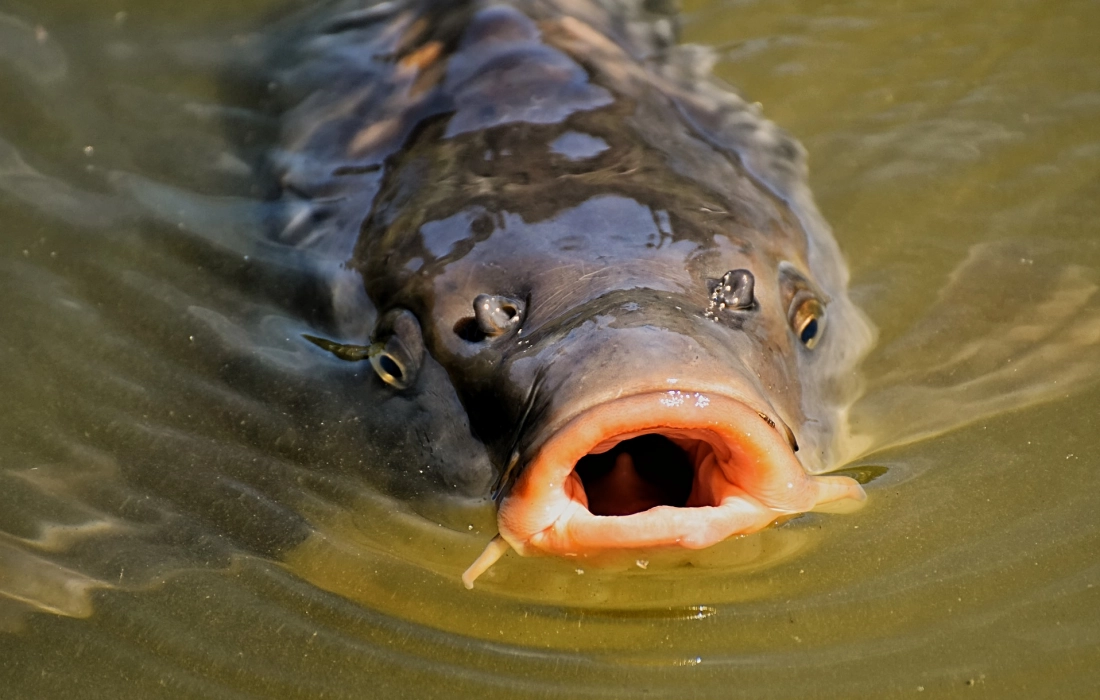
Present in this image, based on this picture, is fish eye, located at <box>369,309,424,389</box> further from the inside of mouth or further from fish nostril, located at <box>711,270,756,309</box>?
fish nostril, located at <box>711,270,756,309</box>

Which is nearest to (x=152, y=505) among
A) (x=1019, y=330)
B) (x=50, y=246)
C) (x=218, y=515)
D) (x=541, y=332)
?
(x=218, y=515)

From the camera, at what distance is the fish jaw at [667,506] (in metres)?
2.25

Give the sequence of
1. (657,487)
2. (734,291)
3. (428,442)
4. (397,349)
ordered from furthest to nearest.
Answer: (397,349) → (428,442) → (734,291) → (657,487)

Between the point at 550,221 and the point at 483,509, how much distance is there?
741 mm

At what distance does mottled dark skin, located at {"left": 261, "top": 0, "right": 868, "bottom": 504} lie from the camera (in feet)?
8.48

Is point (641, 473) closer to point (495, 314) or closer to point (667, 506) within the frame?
point (667, 506)

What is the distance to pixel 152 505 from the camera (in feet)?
9.59

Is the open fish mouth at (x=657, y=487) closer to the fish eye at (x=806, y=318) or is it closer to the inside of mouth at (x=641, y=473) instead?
the inside of mouth at (x=641, y=473)

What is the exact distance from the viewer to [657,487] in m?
2.66

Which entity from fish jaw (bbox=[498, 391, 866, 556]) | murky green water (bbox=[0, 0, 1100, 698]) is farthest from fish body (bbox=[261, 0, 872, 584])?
murky green water (bbox=[0, 0, 1100, 698])

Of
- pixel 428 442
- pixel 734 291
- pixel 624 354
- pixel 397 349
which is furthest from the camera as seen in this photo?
pixel 397 349

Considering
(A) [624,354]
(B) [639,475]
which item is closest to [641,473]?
(B) [639,475]

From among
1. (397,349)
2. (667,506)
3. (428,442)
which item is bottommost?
(428,442)

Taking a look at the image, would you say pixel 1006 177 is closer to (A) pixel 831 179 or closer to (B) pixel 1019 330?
(A) pixel 831 179
